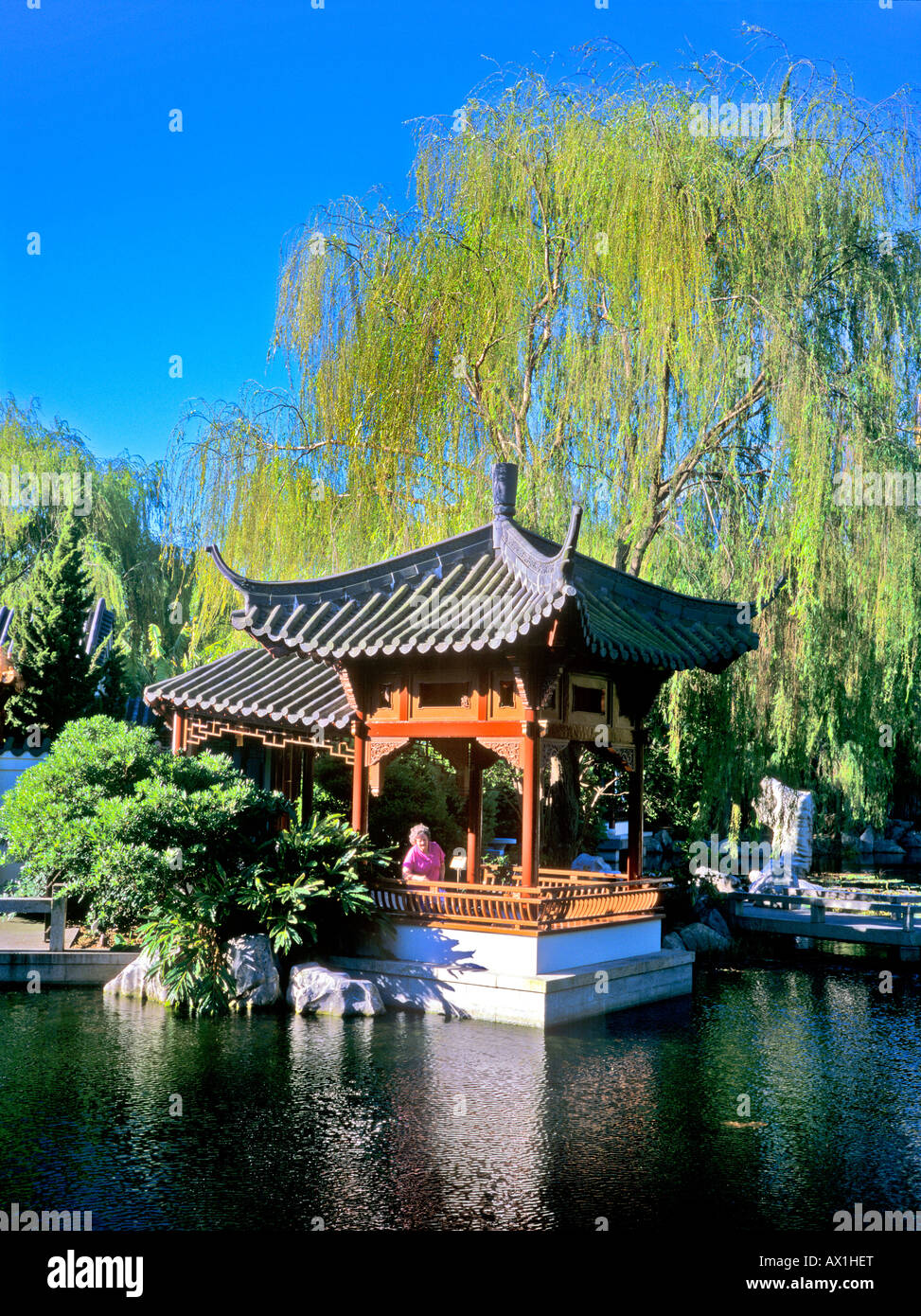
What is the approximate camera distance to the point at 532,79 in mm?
13016

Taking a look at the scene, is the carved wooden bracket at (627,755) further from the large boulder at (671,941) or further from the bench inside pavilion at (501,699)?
the large boulder at (671,941)

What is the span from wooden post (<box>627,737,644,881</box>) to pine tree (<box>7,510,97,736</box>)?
803 centimetres

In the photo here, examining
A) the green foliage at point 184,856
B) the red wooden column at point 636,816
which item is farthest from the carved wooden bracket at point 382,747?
the red wooden column at point 636,816

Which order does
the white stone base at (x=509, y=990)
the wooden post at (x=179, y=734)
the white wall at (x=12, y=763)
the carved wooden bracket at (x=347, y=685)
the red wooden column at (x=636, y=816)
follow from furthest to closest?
the white wall at (x=12, y=763) < the wooden post at (x=179, y=734) < the red wooden column at (x=636, y=816) < the carved wooden bracket at (x=347, y=685) < the white stone base at (x=509, y=990)

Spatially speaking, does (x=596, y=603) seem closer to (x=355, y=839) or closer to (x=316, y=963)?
(x=355, y=839)

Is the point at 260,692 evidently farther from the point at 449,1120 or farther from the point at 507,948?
the point at 449,1120

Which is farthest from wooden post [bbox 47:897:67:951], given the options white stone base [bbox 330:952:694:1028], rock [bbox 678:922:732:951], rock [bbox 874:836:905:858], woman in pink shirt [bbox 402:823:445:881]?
rock [bbox 874:836:905:858]

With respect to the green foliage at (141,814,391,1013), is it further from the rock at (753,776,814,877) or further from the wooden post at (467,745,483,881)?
the rock at (753,776,814,877)

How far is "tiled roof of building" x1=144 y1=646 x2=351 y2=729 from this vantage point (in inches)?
433

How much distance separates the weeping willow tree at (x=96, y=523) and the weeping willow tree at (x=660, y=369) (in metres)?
9.72

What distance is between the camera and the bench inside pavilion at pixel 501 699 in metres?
9.08

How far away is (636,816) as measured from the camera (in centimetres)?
1137

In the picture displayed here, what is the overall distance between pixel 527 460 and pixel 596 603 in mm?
3101
